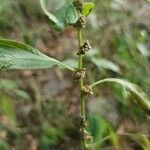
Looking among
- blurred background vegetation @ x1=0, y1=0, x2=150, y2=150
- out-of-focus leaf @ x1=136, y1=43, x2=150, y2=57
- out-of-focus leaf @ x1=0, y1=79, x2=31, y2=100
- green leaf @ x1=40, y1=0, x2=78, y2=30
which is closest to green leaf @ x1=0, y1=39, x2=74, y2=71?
green leaf @ x1=40, y1=0, x2=78, y2=30

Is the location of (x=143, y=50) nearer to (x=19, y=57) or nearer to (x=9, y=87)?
(x=9, y=87)

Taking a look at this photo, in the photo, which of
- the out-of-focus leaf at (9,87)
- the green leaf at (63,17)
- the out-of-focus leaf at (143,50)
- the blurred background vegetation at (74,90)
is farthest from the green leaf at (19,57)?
the out-of-focus leaf at (143,50)

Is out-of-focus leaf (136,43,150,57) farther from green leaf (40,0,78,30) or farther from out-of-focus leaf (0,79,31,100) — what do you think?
green leaf (40,0,78,30)

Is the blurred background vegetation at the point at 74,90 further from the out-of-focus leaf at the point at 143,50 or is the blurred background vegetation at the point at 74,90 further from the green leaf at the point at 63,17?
the green leaf at the point at 63,17

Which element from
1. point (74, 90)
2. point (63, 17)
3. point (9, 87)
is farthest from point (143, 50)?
point (63, 17)

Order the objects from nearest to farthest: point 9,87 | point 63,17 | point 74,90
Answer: point 63,17, point 9,87, point 74,90

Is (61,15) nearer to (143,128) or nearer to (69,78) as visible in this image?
(143,128)

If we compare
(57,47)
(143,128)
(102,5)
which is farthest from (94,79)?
(57,47)
